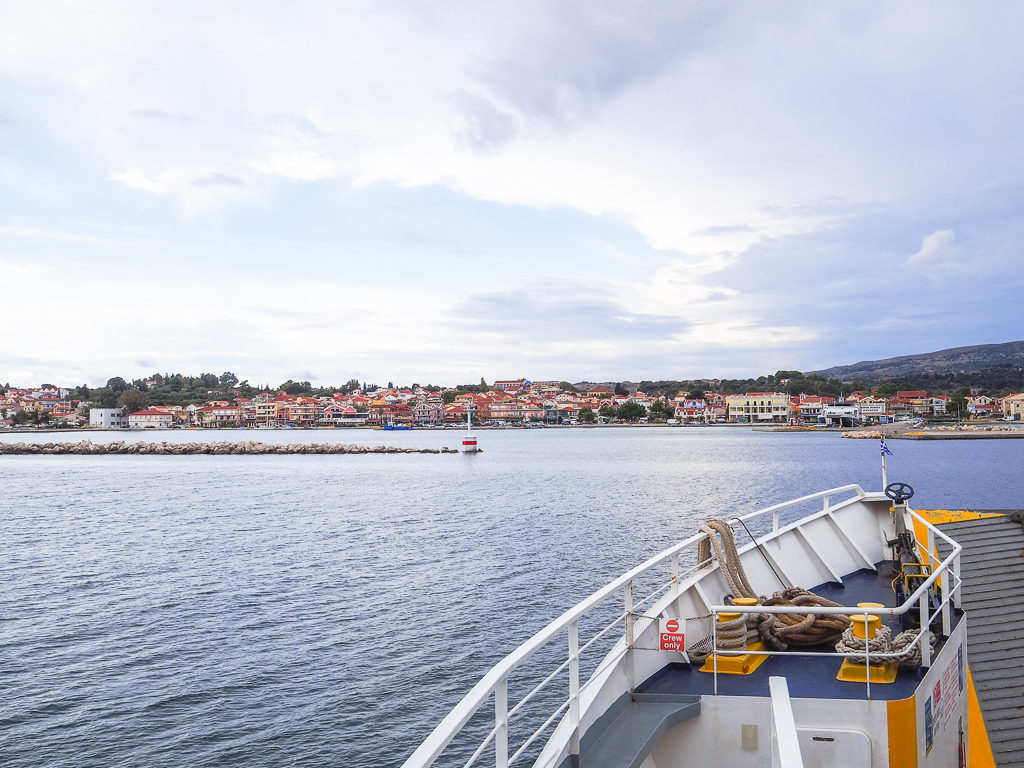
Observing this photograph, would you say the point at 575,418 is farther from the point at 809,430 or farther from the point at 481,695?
the point at 481,695

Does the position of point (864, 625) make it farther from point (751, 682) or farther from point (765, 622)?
point (751, 682)

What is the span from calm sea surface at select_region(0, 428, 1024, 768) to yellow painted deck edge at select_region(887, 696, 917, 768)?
20.0ft

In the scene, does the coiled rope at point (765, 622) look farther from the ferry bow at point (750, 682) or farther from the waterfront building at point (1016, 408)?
the waterfront building at point (1016, 408)

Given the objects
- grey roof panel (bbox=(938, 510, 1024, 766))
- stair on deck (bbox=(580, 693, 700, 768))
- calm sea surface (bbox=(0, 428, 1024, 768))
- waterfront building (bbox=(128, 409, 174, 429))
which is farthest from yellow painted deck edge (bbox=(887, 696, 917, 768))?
waterfront building (bbox=(128, 409, 174, 429))

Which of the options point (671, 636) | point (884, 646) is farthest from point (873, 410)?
point (671, 636)

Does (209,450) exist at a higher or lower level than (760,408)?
lower

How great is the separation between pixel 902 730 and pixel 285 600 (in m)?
13.7

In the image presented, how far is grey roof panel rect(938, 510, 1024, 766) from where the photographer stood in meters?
7.68

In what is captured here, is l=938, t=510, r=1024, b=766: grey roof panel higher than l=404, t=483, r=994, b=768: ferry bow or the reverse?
the reverse

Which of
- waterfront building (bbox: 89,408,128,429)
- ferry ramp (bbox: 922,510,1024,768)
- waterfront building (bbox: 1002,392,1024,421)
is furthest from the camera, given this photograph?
waterfront building (bbox: 89,408,128,429)

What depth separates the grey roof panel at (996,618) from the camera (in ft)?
25.2

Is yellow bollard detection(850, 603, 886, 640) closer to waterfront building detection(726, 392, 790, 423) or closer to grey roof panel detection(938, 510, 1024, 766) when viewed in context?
grey roof panel detection(938, 510, 1024, 766)

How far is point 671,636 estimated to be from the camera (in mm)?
4590

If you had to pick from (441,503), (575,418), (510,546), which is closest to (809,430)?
(575,418)
